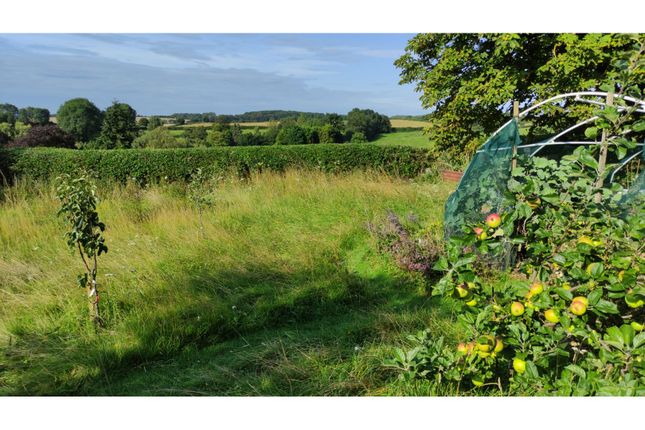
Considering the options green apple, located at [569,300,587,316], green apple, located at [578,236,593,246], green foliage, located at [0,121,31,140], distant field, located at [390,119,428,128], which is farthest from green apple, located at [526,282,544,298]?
green foliage, located at [0,121,31,140]

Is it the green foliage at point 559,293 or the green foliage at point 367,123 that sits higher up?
the green foliage at point 367,123

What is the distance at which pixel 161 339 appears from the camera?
10.6 ft

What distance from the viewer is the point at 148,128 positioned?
26422 millimetres

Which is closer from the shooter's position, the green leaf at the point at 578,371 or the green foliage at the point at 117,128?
the green leaf at the point at 578,371

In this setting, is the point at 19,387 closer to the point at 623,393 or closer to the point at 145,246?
the point at 145,246

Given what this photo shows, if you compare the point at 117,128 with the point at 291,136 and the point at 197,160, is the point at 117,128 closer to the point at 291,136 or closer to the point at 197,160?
the point at 291,136

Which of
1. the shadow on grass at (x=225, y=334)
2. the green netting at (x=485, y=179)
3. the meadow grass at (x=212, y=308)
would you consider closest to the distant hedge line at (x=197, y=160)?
the meadow grass at (x=212, y=308)

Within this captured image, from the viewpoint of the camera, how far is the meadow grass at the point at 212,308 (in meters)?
2.71

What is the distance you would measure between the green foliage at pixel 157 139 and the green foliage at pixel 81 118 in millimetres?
4871

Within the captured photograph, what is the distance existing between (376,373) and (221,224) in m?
4.34

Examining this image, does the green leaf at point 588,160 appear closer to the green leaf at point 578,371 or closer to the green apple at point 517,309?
the green apple at point 517,309

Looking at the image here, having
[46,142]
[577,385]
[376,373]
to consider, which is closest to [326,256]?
[376,373]

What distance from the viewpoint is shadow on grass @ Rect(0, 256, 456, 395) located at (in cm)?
273

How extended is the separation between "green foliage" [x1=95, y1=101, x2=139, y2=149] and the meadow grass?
20.8 meters
